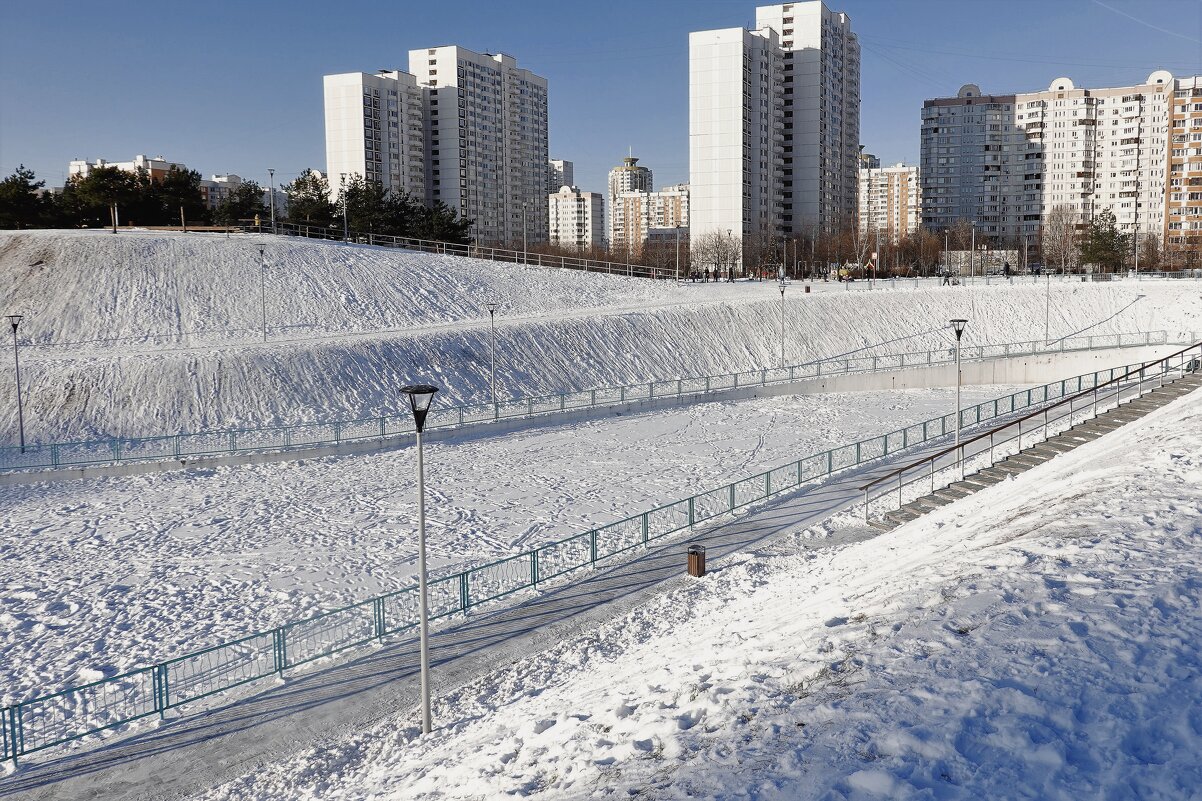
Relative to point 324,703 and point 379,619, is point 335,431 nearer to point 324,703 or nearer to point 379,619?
point 379,619

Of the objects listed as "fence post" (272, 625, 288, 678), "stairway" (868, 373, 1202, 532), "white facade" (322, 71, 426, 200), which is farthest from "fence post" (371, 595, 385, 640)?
"white facade" (322, 71, 426, 200)

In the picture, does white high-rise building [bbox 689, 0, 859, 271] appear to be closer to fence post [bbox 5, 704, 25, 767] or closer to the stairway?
the stairway

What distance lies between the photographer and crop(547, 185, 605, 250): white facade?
572ft

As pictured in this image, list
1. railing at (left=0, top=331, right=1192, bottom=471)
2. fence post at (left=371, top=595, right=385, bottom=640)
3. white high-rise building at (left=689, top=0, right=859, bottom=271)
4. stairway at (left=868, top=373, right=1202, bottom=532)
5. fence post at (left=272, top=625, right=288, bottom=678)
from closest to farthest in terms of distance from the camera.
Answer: fence post at (left=272, top=625, right=288, bottom=678) < fence post at (left=371, top=595, right=385, bottom=640) < stairway at (left=868, top=373, right=1202, bottom=532) < railing at (left=0, top=331, right=1192, bottom=471) < white high-rise building at (left=689, top=0, right=859, bottom=271)

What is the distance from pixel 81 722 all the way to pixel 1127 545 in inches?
579

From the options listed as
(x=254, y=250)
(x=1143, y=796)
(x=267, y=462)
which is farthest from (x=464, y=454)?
(x=254, y=250)

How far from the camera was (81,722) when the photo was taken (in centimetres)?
1220

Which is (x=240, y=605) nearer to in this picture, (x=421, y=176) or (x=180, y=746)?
(x=180, y=746)

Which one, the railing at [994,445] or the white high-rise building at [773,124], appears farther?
the white high-rise building at [773,124]

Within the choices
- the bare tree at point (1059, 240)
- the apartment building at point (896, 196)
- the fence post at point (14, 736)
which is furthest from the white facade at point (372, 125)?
the fence post at point (14, 736)

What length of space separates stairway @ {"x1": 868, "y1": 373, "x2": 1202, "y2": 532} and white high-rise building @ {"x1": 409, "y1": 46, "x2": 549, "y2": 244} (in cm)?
9012

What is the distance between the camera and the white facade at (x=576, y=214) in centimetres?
17438

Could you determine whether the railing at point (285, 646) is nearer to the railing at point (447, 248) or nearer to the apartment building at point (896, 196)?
the railing at point (447, 248)

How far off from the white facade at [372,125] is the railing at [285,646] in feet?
300
